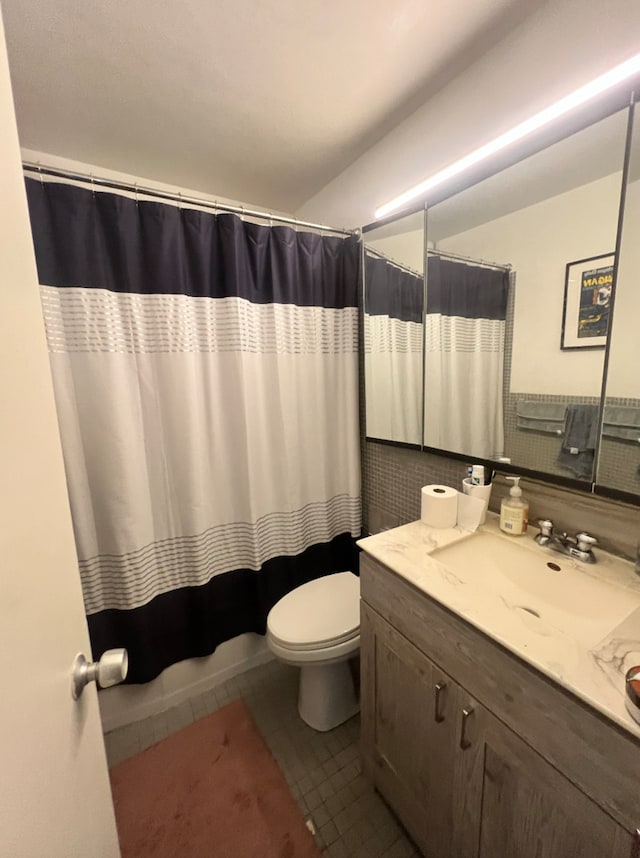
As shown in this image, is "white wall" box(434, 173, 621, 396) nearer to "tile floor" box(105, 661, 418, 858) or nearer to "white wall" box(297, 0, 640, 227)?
"white wall" box(297, 0, 640, 227)

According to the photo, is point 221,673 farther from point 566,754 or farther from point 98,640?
point 566,754

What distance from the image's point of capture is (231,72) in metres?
1.05

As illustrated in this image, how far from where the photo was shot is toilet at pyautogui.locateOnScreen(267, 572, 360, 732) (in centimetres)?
132

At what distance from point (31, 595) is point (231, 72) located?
144cm

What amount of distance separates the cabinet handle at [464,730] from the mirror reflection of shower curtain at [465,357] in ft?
2.57

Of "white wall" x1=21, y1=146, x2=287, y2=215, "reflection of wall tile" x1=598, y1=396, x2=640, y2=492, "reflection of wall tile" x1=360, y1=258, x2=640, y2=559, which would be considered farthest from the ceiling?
"reflection of wall tile" x1=598, y1=396, x2=640, y2=492

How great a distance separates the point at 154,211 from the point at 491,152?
1.21 meters

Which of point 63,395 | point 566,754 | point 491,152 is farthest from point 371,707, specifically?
point 491,152

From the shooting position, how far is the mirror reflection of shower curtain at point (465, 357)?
1.28 metres

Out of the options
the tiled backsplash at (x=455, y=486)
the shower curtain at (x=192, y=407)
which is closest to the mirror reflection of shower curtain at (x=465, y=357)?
the tiled backsplash at (x=455, y=486)

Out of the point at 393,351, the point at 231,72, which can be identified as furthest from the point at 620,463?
the point at 231,72

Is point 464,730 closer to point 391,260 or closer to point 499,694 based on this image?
point 499,694

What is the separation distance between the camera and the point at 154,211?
1314mm

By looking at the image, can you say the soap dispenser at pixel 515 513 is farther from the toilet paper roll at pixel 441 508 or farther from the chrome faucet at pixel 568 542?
the toilet paper roll at pixel 441 508
